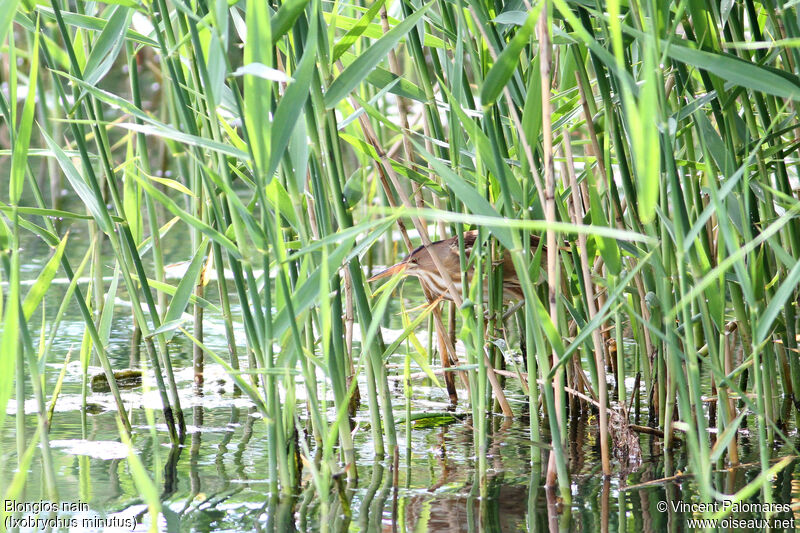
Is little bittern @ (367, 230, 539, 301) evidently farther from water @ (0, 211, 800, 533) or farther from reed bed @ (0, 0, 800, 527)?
water @ (0, 211, 800, 533)

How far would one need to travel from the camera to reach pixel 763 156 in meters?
1.20

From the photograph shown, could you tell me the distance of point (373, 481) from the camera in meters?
1.22

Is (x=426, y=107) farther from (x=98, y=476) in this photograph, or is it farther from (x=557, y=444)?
(x=98, y=476)

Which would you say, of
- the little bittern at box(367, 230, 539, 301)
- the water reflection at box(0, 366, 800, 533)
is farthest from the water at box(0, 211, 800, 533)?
the little bittern at box(367, 230, 539, 301)

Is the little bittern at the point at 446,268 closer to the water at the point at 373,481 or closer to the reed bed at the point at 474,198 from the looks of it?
the reed bed at the point at 474,198

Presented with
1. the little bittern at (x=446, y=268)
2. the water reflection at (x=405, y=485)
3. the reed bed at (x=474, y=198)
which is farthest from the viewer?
the little bittern at (x=446, y=268)

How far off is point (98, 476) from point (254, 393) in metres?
0.35

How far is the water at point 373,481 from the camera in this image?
3.56 ft

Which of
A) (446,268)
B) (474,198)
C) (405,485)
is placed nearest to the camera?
(474,198)

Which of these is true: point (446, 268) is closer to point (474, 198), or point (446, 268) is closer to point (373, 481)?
point (373, 481)

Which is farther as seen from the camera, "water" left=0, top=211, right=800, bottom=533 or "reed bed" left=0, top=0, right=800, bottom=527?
"water" left=0, top=211, right=800, bottom=533

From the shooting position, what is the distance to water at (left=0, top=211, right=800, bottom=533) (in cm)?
109

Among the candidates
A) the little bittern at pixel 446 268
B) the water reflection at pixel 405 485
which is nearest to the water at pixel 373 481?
the water reflection at pixel 405 485

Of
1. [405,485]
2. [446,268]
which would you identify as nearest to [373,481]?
[405,485]
